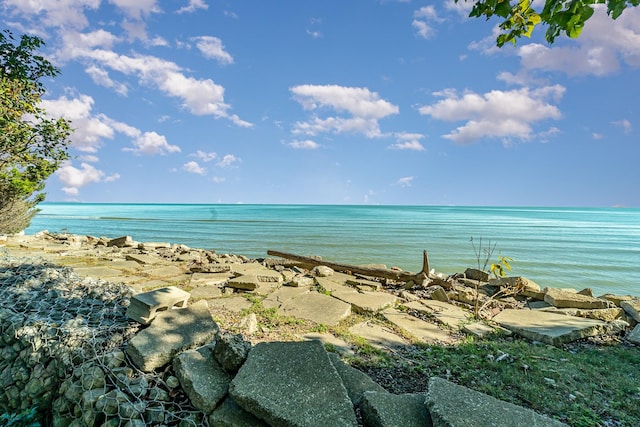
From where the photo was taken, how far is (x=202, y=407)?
77.2 inches

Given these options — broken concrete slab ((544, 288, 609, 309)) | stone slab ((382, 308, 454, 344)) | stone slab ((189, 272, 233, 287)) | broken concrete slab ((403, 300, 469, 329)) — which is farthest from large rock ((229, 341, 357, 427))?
broken concrete slab ((544, 288, 609, 309))

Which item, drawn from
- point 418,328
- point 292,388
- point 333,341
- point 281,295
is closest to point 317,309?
point 281,295

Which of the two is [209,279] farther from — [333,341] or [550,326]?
[550,326]

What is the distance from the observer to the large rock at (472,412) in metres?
1.70

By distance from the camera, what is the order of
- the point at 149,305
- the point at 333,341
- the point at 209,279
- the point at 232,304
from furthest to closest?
1. the point at 209,279
2. the point at 232,304
3. the point at 333,341
4. the point at 149,305

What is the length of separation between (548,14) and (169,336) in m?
3.58

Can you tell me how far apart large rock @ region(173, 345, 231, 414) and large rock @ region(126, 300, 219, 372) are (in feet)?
0.46

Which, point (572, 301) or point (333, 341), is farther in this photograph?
point (572, 301)

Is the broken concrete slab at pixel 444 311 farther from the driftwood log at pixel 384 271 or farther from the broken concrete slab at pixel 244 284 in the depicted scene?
the broken concrete slab at pixel 244 284

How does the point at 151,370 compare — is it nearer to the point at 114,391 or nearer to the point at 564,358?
the point at 114,391

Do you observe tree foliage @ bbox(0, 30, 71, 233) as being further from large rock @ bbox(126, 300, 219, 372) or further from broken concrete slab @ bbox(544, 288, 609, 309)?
broken concrete slab @ bbox(544, 288, 609, 309)

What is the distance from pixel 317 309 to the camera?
13.5ft

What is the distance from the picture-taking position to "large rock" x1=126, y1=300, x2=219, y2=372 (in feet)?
7.47

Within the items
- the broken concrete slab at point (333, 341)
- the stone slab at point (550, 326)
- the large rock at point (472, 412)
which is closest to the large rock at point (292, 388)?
the large rock at point (472, 412)
